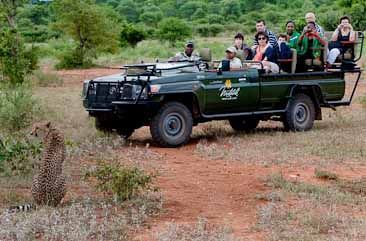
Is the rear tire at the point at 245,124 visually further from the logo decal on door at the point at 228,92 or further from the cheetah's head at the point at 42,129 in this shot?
the cheetah's head at the point at 42,129

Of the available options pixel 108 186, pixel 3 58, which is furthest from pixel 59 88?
pixel 108 186

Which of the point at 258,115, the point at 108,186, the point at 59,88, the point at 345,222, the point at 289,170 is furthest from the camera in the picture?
the point at 59,88

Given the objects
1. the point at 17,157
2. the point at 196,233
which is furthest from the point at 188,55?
the point at 196,233

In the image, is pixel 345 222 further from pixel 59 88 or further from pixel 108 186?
pixel 59 88

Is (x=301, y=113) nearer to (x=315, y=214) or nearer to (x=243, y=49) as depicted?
(x=243, y=49)

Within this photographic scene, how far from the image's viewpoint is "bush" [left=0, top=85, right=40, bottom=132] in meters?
12.9

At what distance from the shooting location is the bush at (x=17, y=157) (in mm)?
9005

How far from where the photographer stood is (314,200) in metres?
8.08

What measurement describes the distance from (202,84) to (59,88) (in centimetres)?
1122

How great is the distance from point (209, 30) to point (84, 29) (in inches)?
1118

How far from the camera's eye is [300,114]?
537 inches

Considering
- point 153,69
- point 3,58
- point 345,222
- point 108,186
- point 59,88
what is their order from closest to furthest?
point 345,222, point 108,186, point 153,69, point 3,58, point 59,88

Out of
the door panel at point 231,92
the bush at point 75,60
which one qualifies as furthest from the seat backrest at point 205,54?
the bush at point 75,60

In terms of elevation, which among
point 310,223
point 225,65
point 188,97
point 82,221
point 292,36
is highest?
point 292,36
